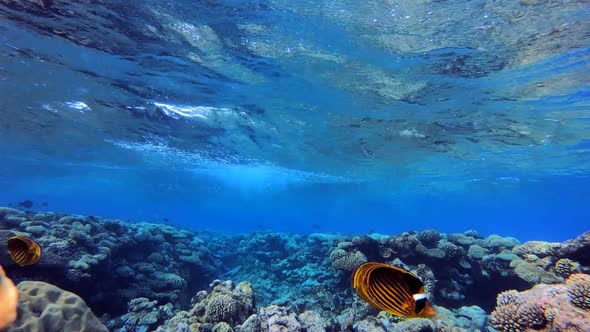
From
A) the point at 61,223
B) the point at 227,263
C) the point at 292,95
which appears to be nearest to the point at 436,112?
the point at 292,95

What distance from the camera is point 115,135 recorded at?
27.3 m

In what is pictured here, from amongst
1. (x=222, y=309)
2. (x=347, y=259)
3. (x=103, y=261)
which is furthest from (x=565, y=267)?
(x=103, y=261)

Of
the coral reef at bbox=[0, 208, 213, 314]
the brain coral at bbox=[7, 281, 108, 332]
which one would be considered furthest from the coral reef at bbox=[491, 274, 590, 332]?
the coral reef at bbox=[0, 208, 213, 314]

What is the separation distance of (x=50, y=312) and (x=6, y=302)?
17.5 feet

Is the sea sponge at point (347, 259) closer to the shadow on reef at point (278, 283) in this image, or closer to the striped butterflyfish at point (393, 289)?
the shadow on reef at point (278, 283)

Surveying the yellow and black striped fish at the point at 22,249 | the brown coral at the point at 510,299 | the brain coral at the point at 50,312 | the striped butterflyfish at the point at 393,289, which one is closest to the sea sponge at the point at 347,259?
the brown coral at the point at 510,299

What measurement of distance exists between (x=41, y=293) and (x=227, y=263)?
1427 cm

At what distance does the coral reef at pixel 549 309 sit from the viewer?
17.9 feet

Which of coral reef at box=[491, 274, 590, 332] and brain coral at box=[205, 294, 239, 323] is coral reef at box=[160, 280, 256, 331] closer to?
brain coral at box=[205, 294, 239, 323]

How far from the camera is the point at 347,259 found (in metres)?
10.9

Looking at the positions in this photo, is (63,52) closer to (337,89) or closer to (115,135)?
(337,89)

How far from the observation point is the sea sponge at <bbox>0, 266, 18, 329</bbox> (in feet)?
3.40

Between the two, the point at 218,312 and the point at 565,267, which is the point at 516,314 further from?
the point at 218,312

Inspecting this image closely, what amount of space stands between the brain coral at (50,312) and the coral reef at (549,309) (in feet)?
24.8
